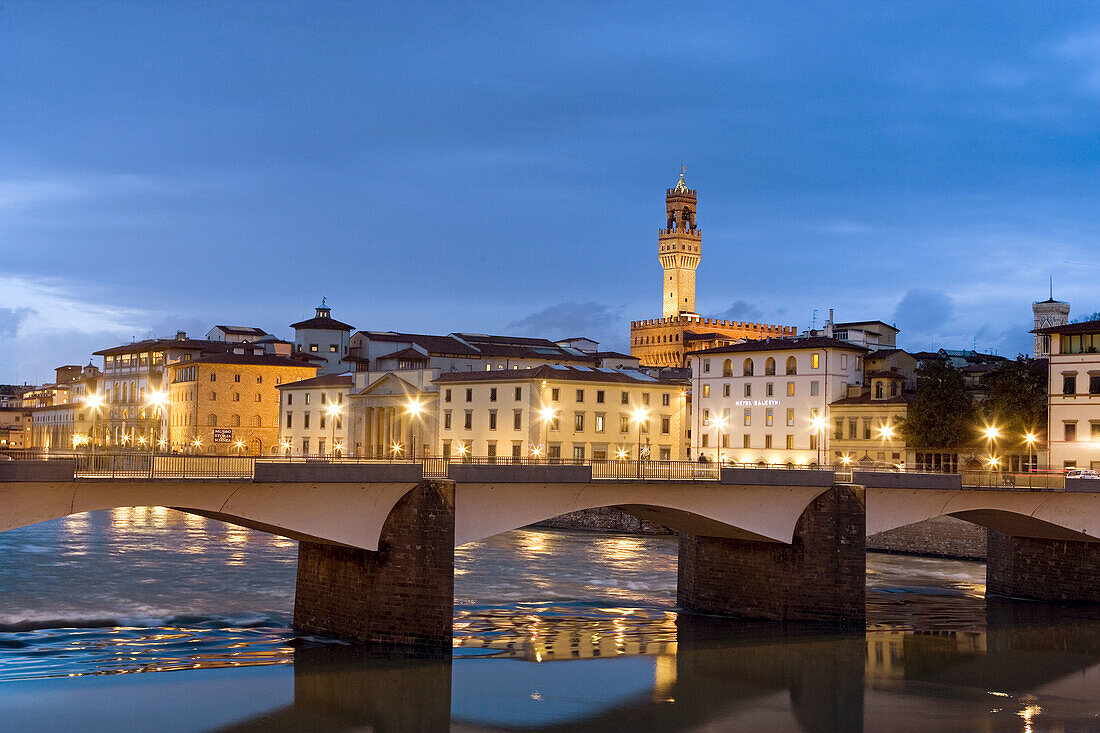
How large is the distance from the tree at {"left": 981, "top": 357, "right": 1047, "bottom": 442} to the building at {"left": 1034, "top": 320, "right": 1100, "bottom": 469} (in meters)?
1.57

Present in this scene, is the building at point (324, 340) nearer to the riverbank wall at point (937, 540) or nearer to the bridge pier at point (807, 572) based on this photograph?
the riverbank wall at point (937, 540)

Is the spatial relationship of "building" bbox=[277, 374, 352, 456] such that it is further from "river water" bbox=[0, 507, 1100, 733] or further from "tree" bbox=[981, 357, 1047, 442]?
"river water" bbox=[0, 507, 1100, 733]

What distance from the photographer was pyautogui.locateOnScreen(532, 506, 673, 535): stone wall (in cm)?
7900

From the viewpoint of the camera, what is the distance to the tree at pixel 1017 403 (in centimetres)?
7862

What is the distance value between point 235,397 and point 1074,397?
8128cm

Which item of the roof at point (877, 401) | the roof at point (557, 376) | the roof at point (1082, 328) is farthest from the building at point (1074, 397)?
the roof at point (557, 376)

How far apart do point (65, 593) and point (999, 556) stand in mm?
39435

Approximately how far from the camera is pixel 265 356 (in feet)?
421

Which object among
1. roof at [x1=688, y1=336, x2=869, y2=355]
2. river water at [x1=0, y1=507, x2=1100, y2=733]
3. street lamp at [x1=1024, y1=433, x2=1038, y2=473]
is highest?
roof at [x1=688, y1=336, x2=869, y2=355]

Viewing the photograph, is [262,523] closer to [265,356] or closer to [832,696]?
[832,696]

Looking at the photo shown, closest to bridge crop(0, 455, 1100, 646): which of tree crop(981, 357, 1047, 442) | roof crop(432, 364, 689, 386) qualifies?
tree crop(981, 357, 1047, 442)

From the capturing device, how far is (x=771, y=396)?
93.0 m

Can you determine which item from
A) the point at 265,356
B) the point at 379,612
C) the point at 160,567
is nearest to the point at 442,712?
the point at 379,612

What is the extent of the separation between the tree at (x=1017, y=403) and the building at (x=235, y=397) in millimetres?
70330
